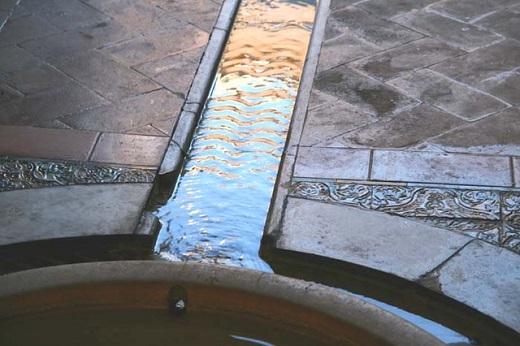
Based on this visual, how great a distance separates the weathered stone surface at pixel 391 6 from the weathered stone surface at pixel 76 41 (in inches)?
67.5

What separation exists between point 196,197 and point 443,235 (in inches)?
46.7

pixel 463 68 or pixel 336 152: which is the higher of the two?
pixel 463 68

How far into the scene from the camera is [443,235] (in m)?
3.69

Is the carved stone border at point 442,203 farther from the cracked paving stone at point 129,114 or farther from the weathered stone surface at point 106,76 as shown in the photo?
the weathered stone surface at point 106,76

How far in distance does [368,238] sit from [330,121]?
1.20 metres

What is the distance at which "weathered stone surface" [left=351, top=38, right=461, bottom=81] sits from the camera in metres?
5.29

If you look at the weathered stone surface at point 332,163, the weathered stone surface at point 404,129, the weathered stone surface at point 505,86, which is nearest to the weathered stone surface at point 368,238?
the weathered stone surface at point 332,163

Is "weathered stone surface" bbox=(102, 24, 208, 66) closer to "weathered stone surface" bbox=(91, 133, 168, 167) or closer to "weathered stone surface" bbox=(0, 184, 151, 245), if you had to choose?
"weathered stone surface" bbox=(91, 133, 168, 167)

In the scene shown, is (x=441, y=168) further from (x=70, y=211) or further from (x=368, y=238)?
(x=70, y=211)

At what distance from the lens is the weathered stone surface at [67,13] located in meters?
5.96

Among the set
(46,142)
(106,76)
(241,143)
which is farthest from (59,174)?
(106,76)

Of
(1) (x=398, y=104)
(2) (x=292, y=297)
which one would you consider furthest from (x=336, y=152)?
(2) (x=292, y=297)

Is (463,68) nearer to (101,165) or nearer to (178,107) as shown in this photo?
(178,107)

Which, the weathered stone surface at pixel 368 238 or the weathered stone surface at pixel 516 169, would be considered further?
the weathered stone surface at pixel 516 169
